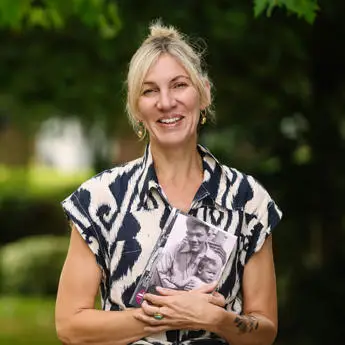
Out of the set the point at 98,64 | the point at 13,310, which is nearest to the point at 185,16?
the point at 98,64

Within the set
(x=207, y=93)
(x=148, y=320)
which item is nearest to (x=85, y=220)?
(x=148, y=320)

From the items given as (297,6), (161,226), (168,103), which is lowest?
(161,226)

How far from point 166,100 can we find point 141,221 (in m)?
0.40

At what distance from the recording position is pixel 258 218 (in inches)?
139

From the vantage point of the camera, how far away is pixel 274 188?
30.8 ft

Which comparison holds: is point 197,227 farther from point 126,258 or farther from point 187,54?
point 187,54

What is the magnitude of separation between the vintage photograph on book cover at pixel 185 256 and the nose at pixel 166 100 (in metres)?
0.35

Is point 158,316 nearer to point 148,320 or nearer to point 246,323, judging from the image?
point 148,320

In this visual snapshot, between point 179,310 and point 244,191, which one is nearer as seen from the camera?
point 179,310

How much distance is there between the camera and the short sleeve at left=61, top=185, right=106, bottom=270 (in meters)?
3.41

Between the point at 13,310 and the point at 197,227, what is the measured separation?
39.6 feet

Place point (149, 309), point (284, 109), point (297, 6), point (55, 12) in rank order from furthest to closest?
point (284, 109), point (55, 12), point (297, 6), point (149, 309)

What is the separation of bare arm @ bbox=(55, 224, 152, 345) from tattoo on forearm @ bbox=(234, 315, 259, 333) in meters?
0.31

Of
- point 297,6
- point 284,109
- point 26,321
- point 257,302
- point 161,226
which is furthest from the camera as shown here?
point 26,321
